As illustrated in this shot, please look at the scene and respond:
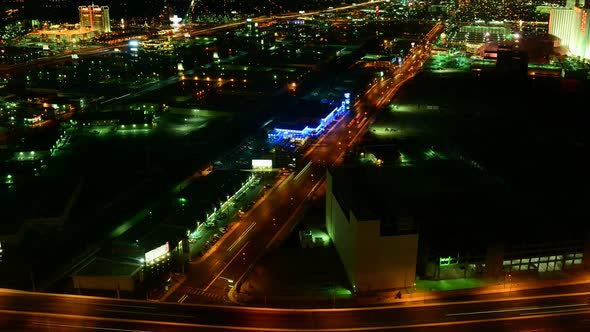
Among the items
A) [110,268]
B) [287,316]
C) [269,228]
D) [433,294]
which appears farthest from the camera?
[269,228]

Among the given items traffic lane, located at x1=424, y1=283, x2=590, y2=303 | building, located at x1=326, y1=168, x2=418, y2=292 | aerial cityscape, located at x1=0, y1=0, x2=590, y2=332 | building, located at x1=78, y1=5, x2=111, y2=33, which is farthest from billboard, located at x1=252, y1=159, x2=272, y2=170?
building, located at x1=78, y1=5, x2=111, y2=33

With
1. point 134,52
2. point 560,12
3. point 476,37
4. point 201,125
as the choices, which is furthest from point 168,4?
point 201,125

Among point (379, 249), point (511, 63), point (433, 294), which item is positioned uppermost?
point (511, 63)

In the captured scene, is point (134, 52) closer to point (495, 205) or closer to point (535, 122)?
point (535, 122)

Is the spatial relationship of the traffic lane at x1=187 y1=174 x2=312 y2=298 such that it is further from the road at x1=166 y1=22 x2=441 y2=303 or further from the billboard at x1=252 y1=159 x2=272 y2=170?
the billboard at x1=252 y1=159 x2=272 y2=170

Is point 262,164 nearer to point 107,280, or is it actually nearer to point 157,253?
point 157,253

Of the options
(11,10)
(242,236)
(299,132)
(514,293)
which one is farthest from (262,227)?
(11,10)

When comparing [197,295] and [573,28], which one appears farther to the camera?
[573,28]
